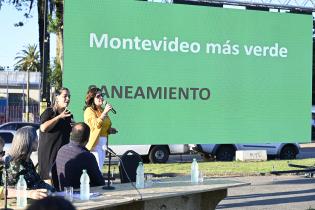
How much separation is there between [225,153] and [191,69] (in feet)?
14.0

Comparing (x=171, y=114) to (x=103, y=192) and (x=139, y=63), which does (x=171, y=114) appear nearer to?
(x=139, y=63)

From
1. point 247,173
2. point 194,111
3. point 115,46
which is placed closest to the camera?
point 247,173

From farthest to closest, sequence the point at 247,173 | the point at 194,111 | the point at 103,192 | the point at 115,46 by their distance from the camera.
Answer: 1. the point at 194,111
2. the point at 115,46
3. the point at 247,173
4. the point at 103,192

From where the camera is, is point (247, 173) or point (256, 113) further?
point (256, 113)

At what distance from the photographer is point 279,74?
1958 cm

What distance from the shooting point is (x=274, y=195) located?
1227cm

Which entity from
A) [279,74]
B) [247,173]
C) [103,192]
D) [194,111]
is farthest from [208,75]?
[103,192]

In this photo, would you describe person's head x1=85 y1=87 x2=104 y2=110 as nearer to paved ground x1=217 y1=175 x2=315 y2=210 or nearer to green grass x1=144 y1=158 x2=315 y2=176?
paved ground x1=217 y1=175 x2=315 y2=210

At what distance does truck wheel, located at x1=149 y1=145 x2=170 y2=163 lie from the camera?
19.7 metres

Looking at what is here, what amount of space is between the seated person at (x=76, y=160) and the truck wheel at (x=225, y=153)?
15241 mm

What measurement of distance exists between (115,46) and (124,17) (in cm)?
85

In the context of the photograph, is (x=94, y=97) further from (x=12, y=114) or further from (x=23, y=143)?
(x=12, y=114)

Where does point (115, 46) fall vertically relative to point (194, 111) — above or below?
above

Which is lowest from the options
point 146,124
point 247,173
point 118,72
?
point 247,173
